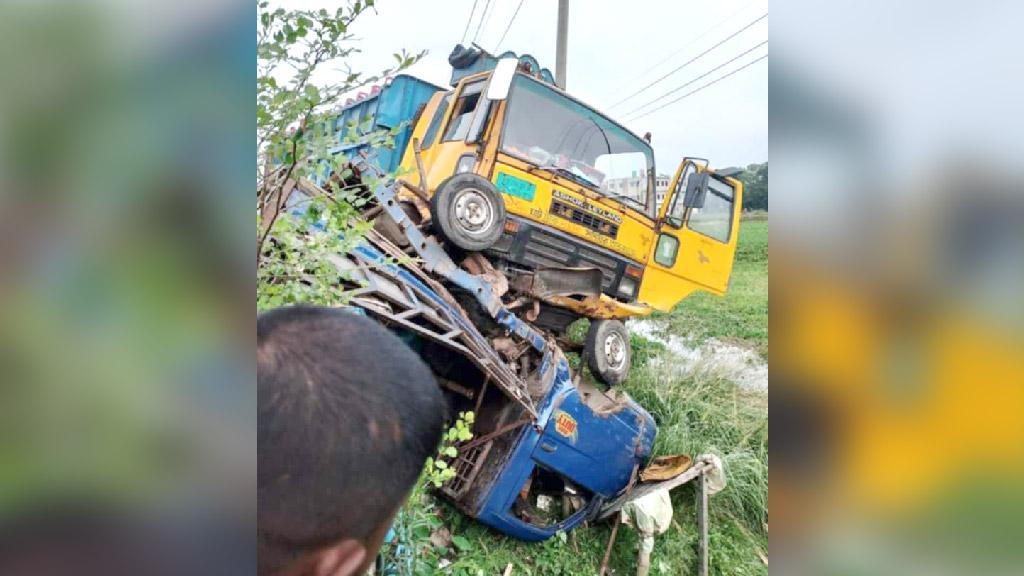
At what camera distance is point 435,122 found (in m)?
6.27

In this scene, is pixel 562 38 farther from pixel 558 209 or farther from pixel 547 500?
pixel 547 500

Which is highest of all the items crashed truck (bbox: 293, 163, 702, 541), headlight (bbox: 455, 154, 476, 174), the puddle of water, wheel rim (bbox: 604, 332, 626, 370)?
headlight (bbox: 455, 154, 476, 174)

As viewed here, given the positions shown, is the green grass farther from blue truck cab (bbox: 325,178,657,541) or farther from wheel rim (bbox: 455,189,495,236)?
wheel rim (bbox: 455,189,495,236)

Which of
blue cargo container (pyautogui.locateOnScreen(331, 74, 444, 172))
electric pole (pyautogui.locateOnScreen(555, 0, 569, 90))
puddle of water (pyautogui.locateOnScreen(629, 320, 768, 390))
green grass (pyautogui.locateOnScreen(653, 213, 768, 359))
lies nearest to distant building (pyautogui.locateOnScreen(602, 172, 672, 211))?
puddle of water (pyautogui.locateOnScreen(629, 320, 768, 390))

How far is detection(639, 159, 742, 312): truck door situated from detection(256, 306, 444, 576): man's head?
5.34m

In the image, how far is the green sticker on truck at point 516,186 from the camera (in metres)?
5.07

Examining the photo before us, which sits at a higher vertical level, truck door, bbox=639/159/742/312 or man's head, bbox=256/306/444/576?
truck door, bbox=639/159/742/312

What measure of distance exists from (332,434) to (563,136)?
4.94 meters

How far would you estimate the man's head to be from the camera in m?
0.76

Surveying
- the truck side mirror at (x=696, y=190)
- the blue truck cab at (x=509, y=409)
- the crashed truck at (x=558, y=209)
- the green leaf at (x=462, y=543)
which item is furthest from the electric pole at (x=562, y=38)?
the green leaf at (x=462, y=543)

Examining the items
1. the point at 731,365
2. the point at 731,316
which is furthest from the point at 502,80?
the point at 731,316
